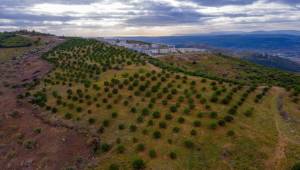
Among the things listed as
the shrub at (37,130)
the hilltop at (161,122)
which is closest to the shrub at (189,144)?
the hilltop at (161,122)

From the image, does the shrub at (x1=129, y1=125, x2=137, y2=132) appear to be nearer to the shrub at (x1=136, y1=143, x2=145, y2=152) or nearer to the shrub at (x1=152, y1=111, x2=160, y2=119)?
the shrub at (x1=152, y1=111, x2=160, y2=119)

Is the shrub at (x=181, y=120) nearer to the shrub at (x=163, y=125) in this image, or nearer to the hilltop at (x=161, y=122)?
the hilltop at (x=161, y=122)

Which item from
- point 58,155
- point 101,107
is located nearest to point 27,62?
point 101,107

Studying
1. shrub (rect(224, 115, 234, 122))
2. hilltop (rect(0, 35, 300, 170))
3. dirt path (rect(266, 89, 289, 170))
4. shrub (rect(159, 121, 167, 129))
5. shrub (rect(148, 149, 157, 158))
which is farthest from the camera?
shrub (rect(224, 115, 234, 122))

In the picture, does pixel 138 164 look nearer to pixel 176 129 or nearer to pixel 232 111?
Answer: pixel 176 129

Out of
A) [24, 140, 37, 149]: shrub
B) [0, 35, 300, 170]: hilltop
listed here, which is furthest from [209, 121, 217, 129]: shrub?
[24, 140, 37, 149]: shrub

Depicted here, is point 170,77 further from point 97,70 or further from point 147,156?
point 147,156

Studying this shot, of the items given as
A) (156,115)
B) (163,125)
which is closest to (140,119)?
(156,115)
